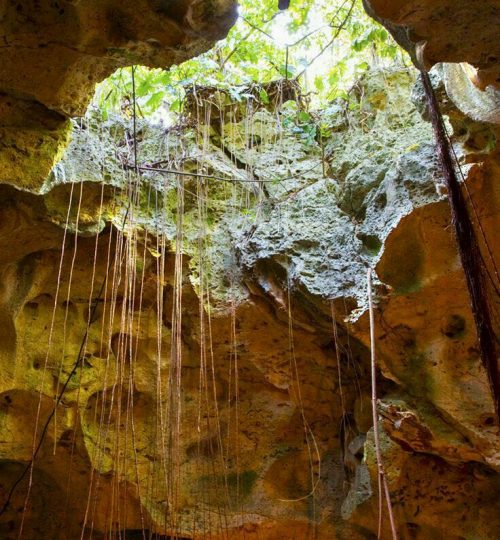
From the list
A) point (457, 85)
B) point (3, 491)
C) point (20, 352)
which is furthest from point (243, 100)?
point (3, 491)

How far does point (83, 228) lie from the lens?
9.57 feet

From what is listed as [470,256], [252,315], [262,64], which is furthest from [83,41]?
[262,64]

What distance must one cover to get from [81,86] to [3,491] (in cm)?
295

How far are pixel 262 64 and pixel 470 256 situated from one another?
7.82ft

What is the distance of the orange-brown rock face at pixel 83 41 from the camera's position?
5.61 ft

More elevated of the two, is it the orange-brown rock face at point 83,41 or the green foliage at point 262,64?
the green foliage at point 262,64

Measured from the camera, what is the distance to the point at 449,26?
161cm

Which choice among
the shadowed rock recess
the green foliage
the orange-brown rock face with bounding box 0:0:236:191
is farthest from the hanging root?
the green foliage

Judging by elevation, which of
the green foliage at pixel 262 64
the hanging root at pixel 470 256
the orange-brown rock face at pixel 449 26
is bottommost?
the hanging root at pixel 470 256

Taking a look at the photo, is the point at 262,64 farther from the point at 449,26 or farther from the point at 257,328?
the point at 449,26

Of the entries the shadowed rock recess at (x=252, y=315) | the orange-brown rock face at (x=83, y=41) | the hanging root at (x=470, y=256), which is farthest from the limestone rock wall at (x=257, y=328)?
the orange-brown rock face at (x=83, y=41)

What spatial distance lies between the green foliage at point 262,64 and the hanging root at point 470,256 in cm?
117

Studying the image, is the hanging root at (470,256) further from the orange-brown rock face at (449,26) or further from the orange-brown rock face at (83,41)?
the orange-brown rock face at (83,41)

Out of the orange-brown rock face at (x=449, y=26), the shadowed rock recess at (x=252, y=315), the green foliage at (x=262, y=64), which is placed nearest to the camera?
the orange-brown rock face at (x=449, y=26)
